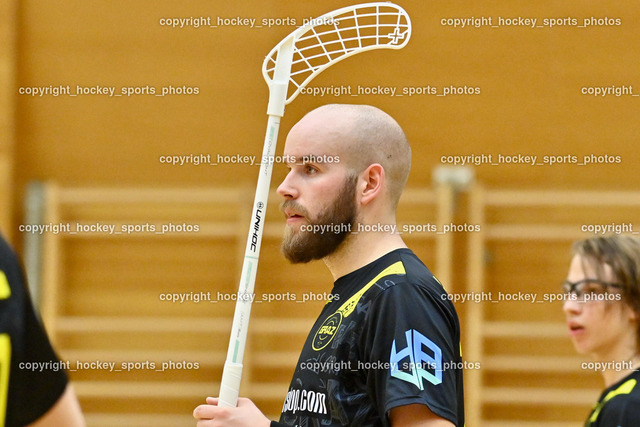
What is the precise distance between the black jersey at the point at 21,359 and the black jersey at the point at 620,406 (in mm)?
1610

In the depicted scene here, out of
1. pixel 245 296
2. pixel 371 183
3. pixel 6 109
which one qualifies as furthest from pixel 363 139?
pixel 6 109

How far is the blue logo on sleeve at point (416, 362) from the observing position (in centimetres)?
170

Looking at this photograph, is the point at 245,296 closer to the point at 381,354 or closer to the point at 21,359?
the point at 381,354

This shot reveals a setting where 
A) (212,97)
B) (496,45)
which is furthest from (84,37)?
(496,45)

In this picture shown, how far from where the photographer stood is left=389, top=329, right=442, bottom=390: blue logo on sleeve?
170cm

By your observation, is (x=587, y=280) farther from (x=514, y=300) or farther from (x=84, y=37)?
(x=84, y=37)

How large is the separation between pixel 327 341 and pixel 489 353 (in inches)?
132

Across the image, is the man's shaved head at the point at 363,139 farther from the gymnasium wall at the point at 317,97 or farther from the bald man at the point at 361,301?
the gymnasium wall at the point at 317,97

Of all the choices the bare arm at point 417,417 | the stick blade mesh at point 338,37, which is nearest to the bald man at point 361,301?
the bare arm at point 417,417

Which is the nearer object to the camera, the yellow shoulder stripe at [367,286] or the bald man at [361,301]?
the bald man at [361,301]

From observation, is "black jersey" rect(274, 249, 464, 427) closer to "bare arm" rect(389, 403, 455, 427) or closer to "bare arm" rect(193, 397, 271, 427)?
"bare arm" rect(389, 403, 455, 427)

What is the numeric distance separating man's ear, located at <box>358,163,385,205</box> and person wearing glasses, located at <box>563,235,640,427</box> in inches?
36.5

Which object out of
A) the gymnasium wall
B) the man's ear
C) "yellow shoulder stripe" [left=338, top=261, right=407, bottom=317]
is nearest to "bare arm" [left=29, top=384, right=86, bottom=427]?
"yellow shoulder stripe" [left=338, top=261, right=407, bottom=317]

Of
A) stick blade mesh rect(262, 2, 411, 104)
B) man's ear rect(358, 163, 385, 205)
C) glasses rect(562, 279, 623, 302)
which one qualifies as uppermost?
stick blade mesh rect(262, 2, 411, 104)
